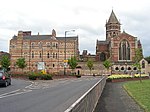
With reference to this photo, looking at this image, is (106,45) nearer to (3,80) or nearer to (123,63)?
(123,63)

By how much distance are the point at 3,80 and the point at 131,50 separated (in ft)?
275

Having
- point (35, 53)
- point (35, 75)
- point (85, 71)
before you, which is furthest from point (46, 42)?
point (35, 75)

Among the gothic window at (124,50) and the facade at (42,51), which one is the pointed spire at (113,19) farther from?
the facade at (42,51)

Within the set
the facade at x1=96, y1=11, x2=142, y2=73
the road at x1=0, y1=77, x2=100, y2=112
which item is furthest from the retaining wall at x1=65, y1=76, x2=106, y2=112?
the facade at x1=96, y1=11, x2=142, y2=73

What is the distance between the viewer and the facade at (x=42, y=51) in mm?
107938

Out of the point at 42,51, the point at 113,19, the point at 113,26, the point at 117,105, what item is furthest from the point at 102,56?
the point at 117,105

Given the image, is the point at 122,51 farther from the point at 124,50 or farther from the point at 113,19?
the point at 113,19

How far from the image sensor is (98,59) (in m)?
118

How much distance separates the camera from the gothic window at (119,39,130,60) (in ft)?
350

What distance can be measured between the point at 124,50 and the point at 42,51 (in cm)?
3344

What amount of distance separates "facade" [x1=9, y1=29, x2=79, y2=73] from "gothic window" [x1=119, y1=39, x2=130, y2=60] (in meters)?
18.6

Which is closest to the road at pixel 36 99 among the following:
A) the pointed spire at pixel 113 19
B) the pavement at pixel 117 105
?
the pavement at pixel 117 105

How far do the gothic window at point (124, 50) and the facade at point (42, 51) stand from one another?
18618mm

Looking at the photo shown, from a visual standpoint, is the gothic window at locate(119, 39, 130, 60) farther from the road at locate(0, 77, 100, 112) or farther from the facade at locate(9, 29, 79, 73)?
the road at locate(0, 77, 100, 112)
